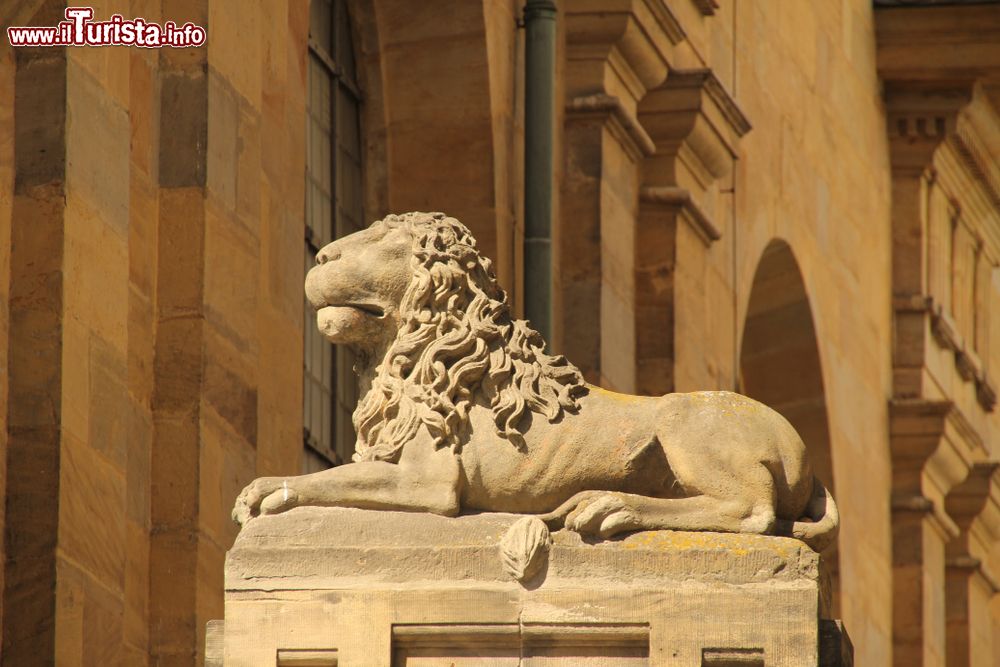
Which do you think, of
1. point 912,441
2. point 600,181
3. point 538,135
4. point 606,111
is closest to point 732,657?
point 538,135

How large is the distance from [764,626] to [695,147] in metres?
11.3

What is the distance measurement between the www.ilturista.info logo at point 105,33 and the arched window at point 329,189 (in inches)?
141

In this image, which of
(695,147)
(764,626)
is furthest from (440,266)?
(695,147)

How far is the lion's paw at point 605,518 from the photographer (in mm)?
9789

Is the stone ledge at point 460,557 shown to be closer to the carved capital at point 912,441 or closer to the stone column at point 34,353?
the stone column at point 34,353

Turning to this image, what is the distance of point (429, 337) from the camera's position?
1018 centimetres

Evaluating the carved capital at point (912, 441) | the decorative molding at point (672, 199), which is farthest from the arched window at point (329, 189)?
the carved capital at point (912, 441)

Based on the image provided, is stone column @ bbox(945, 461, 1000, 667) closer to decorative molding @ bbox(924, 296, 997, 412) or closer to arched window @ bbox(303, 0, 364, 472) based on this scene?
decorative molding @ bbox(924, 296, 997, 412)

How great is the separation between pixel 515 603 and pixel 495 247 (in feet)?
28.4

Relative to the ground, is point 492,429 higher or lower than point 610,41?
Answer: lower

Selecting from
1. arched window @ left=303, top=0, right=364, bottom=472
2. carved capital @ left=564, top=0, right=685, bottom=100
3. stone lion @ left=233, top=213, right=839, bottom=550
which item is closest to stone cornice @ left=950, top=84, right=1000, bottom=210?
carved capital @ left=564, top=0, right=685, bottom=100

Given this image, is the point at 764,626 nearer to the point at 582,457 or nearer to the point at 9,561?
the point at 582,457

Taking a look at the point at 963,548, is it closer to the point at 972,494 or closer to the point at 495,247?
the point at 972,494

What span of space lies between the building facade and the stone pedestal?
2033 millimetres
